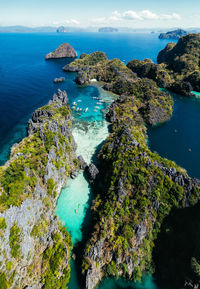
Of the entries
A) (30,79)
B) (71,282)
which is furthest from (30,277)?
(30,79)

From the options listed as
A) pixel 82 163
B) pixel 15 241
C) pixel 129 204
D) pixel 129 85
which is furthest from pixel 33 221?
pixel 129 85

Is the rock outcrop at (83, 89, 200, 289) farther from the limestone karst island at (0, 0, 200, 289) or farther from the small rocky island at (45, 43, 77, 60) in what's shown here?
the small rocky island at (45, 43, 77, 60)

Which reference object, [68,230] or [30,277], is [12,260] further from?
[68,230]

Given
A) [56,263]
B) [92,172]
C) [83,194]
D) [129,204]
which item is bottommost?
[56,263]

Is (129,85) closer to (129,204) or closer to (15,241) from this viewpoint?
(129,204)

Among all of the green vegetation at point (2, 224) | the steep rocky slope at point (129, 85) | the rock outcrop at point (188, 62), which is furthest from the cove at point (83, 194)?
the rock outcrop at point (188, 62)

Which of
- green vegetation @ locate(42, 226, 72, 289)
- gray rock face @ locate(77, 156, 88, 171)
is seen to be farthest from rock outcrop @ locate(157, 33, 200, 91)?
green vegetation @ locate(42, 226, 72, 289)

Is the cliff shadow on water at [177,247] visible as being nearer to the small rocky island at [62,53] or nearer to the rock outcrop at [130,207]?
the rock outcrop at [130,207]
